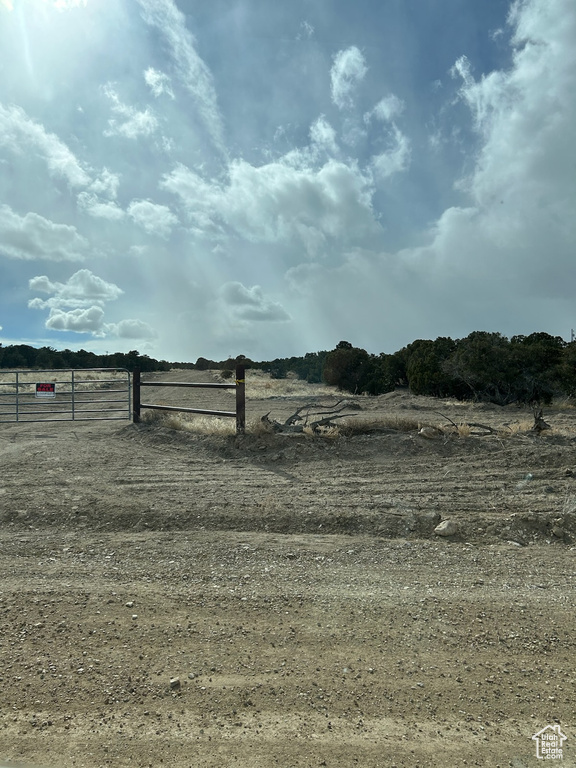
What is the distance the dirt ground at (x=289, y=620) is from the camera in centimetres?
246

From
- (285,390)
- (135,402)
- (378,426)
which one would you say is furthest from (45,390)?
(285,390)

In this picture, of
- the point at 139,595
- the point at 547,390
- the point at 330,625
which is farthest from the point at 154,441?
the point at 547,390

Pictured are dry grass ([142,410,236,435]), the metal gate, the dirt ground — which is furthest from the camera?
the metal gate

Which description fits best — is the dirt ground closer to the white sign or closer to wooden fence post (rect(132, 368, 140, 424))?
wooden fence post (rect(132, 368, 140, 424))

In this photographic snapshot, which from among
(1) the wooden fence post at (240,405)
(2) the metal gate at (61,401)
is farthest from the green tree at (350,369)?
(1) the wooden fence post at (240,405)

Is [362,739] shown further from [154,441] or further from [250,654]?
[154,441]

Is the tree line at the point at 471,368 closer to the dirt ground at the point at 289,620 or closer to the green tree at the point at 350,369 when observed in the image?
the green tree at the point at 350,369

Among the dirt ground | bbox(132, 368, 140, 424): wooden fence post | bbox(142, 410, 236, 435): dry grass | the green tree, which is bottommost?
the dirt ground

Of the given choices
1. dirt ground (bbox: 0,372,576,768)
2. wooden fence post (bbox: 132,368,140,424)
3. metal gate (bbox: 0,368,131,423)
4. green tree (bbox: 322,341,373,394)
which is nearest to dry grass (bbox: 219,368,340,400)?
green tree (bbox: 322,341,373,394)

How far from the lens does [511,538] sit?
5.32 metres

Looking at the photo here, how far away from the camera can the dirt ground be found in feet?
8.09

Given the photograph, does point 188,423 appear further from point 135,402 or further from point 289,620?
point 289,620

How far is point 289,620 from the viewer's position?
349 cm

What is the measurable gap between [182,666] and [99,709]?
503 mm
